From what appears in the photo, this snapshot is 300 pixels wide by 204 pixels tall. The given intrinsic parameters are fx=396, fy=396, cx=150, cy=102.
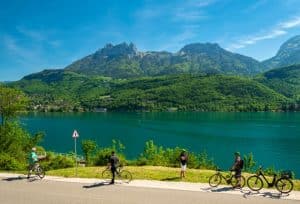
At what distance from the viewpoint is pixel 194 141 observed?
5477 inches

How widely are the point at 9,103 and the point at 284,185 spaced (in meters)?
35.9

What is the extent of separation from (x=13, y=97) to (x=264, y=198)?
3574cm

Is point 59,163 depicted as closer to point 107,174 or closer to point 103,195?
point 107,174

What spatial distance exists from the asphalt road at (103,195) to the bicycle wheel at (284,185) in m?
1.54

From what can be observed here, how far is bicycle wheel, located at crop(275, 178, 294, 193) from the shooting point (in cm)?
2411

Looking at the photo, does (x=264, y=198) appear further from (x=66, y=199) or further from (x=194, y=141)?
(x=194, y=141)

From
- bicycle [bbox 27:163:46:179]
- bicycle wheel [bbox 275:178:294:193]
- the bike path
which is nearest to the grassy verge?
the bike path

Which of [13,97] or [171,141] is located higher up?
[13,97]

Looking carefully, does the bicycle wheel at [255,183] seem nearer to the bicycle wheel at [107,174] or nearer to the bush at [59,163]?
the bicycle wheel at [107,174]

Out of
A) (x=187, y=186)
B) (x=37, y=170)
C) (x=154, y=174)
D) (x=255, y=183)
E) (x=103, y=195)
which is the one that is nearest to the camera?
(x=103, y=195)

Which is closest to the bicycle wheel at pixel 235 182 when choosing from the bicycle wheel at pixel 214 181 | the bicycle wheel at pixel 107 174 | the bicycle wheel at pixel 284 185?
the bicycle wheel at pixel 214 181

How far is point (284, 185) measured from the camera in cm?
→ 2416

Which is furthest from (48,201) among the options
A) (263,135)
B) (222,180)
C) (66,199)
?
(263,135)

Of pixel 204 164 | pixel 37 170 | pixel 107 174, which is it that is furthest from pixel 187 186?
pixel 204 164
